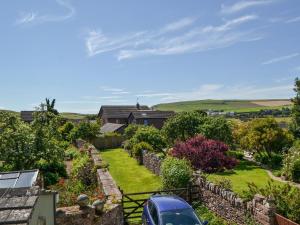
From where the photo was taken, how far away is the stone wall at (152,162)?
29.0m

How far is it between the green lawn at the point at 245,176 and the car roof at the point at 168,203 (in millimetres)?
10666

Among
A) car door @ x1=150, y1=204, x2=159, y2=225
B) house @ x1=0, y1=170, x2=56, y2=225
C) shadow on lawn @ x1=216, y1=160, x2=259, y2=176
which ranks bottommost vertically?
shadow on lawn @ x1=216, y1=160, x2=259, y2=176

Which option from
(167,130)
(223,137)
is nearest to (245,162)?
(223,137)

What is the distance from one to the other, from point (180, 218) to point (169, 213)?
1.58 ft

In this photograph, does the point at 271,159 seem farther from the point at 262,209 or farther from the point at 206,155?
the point at 262,209

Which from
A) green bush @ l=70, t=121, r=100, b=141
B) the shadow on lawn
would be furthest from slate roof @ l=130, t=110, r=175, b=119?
the shadow on lawn

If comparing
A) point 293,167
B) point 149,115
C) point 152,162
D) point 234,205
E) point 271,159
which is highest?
point 149,115

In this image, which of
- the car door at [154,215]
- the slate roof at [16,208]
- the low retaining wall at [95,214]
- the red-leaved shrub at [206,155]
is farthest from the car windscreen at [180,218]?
the red-leaved shrub at [206,155]

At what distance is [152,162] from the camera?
3091 centimetres

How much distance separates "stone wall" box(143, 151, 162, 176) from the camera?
2900 centimetres

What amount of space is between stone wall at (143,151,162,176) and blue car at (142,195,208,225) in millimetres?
14027

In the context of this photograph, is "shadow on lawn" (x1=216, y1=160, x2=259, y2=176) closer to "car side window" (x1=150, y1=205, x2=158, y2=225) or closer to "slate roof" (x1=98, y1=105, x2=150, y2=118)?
"car side window" (x1=150, y1=205, x2=158, y2=225)

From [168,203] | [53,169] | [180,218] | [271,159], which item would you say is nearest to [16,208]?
[180,218]

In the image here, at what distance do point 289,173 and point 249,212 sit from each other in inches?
564
